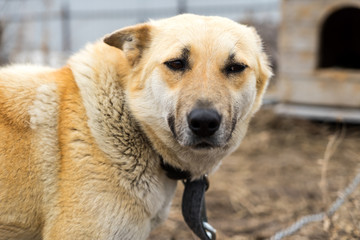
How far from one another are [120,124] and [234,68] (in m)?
0.71

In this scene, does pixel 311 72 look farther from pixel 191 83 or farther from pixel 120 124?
pixel 120 124

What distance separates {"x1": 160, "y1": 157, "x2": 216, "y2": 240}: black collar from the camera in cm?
230

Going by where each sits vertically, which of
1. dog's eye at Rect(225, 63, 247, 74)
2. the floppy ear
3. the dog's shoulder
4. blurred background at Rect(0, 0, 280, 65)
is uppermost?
dog's eye at Rect(225, 63, 247, 74)

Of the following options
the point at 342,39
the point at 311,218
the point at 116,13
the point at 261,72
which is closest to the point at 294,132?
the point at 342,39

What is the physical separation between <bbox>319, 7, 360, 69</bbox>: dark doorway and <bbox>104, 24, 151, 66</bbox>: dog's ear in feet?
15.1

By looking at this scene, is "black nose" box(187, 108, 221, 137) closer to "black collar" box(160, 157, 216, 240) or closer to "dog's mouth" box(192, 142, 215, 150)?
"dog's mouth" box(192, 142, 215, 150)

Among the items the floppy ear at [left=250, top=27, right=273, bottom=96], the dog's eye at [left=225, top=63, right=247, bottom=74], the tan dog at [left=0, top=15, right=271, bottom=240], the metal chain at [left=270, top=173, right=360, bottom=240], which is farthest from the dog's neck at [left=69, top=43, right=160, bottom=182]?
the metal chain at [left=270, top=173, right=360, bottom=240]

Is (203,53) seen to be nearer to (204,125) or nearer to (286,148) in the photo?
(204,125)

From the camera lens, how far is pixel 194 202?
2367 millimetres

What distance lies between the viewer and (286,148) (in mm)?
5320

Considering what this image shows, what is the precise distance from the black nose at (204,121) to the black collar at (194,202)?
39 centimetres

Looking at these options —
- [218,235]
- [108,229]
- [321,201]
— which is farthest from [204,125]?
[321,201]

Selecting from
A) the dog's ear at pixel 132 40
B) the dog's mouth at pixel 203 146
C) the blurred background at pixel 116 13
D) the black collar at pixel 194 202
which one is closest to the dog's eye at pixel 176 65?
the dog's ear at pixel 132 40

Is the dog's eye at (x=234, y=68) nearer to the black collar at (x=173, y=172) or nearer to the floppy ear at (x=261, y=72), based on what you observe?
the floppy ear at (x=261, y=72)
